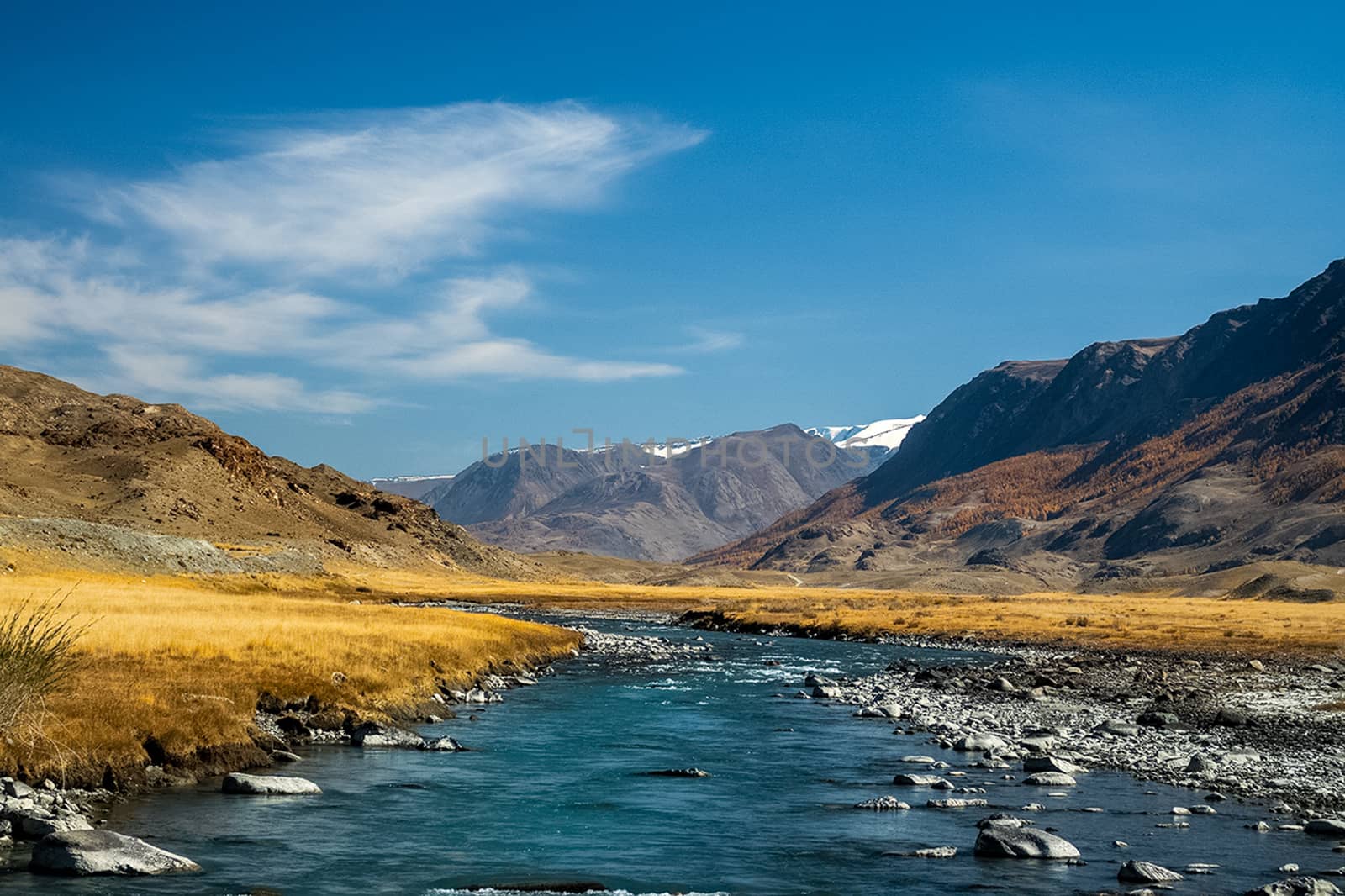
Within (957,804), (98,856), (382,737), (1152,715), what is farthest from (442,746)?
(1152,715)

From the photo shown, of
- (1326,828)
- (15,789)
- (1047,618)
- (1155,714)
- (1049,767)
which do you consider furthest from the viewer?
(1047,618)

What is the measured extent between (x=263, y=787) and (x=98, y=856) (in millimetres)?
6986

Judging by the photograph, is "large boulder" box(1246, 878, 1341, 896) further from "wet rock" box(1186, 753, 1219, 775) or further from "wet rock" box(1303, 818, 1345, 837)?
"wet rock" box(1186, 753, 1219, 775)

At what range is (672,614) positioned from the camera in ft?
497

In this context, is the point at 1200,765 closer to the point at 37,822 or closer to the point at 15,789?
the point at 37,822

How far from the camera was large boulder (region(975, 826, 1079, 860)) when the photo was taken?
21859 mm

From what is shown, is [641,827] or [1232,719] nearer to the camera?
[641,827]

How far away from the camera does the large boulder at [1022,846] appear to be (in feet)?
71.7

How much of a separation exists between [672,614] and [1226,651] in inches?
3377

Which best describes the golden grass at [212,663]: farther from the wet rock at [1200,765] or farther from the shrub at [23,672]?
the wet rock at [1200,765]

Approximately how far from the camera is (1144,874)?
19969 millimetres

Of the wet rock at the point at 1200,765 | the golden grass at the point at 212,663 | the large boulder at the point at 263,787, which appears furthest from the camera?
the wet rock at the point at 1200,765

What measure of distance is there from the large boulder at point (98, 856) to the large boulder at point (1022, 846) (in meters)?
14.7

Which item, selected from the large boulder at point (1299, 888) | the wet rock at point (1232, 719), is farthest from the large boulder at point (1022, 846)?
the wet rock at point (1232, 719)
